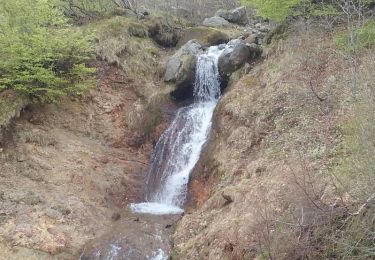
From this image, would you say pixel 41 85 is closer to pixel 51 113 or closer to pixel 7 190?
pixel 51 113

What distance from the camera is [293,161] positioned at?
9.77 m

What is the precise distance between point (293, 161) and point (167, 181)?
5476 millimetres

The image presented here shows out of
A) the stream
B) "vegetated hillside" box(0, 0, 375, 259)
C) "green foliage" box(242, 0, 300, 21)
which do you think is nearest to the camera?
"vegetated hillside" box(0, 0, 375, 259)

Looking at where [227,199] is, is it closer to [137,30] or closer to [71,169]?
[71,169]

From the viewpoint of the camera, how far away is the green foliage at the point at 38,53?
13305 mm

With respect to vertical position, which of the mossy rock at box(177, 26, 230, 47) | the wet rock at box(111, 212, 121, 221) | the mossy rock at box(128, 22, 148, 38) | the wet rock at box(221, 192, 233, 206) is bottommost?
the wet rock at box(111, 212, 121, 221)

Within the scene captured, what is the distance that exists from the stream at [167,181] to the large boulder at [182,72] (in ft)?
0.91

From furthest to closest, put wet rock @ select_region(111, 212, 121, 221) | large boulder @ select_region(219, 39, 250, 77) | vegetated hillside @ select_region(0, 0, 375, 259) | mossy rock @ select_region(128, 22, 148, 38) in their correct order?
mossy rock @ select_region(128, 22, 148, 38) → large boulder @ select_region(219, 39, 250, 77) → wet rock @ select_region(111, 212, 121, 221) → vegetated hillside @ select_region(0, 0, 375, 259)

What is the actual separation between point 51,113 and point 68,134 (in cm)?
96

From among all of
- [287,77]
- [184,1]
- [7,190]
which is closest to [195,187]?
[287,77]

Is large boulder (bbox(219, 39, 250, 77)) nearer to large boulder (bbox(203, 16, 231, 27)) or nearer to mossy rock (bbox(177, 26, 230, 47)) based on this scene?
mossy rock (bbox(177, 26, 230, 47))

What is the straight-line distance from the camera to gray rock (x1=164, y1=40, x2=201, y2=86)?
1750 cm

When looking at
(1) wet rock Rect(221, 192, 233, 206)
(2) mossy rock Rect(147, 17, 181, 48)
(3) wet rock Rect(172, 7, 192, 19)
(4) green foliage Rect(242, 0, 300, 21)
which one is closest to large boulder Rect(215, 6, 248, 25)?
(3) wet rock Rect(172, 7, 192, 19)

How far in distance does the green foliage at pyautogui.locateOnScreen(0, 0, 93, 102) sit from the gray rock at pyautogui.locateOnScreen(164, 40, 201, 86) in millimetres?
3706
